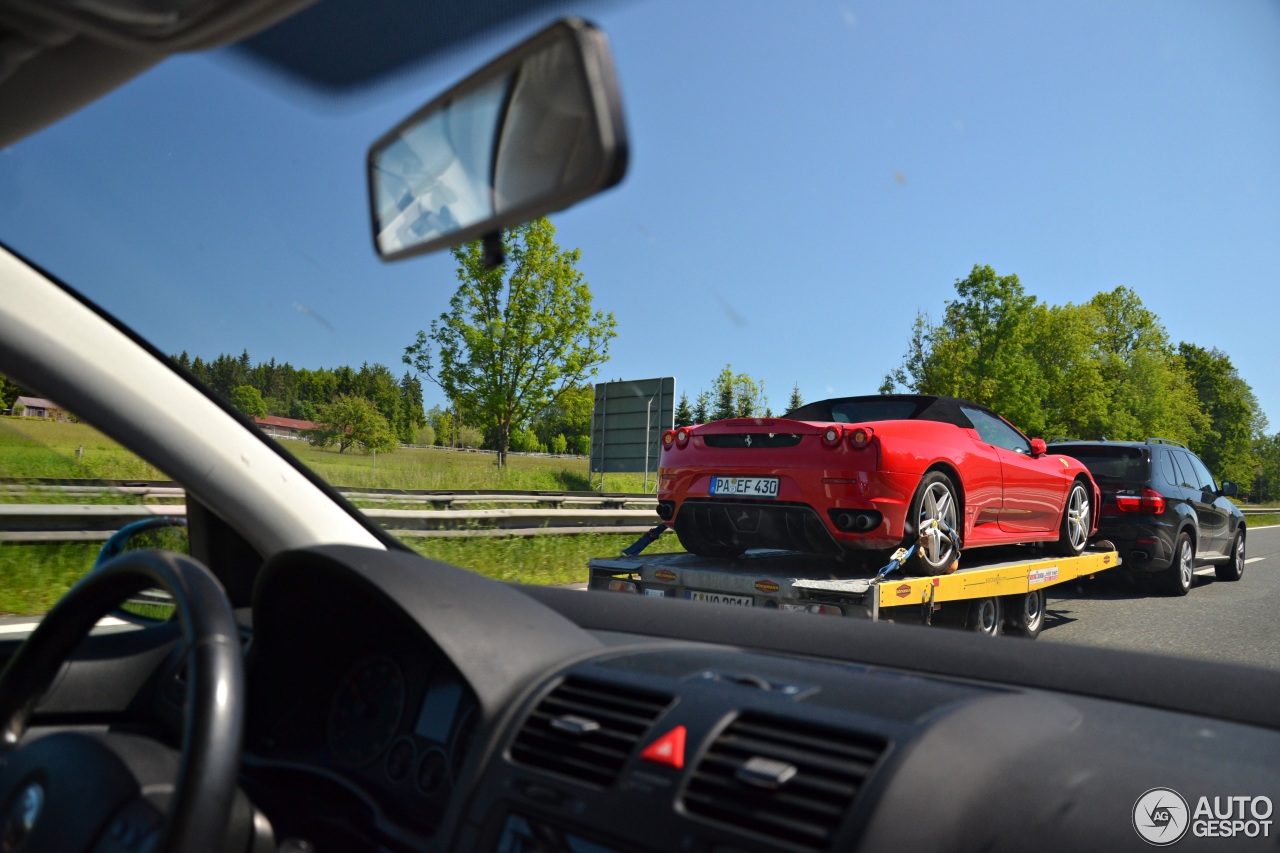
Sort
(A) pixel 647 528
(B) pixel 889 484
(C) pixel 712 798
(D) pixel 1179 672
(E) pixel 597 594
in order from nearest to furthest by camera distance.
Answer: (C) pixel 712 798 → (D) pixel 1179 672 → (E) pixel 597 594 → (B) pixel 889 484 → (A) pixel 647 528

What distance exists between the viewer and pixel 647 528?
18.5ft

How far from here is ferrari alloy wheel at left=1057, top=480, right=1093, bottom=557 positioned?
18.8ft

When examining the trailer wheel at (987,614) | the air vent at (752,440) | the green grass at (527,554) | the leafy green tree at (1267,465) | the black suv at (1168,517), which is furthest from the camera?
the air vent at (752,440)

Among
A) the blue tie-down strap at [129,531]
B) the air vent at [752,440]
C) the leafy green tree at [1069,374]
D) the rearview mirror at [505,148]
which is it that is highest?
the rearview mirror at [505,148]

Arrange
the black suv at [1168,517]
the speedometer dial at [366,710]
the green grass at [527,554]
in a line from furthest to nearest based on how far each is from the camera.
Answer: the black suv at [1168,517] < the green grass at [527,554] < the speedometer dial at [366,710]

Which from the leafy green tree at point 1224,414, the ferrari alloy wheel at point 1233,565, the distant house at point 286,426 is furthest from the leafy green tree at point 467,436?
the ferrari alloy wheel at point 1233,565

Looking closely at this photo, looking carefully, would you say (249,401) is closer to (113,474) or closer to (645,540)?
(113,474)

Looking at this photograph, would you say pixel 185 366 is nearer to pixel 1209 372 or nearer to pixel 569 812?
pixel 569 812

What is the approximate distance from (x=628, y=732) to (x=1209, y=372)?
1.64 meters

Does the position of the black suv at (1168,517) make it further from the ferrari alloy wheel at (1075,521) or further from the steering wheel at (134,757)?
the steering wheel at (134,757)

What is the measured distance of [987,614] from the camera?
457 cm

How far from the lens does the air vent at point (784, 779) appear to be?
4.07 feet

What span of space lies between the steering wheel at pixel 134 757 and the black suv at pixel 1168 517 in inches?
127

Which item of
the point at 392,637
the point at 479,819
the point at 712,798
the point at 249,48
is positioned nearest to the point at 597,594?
the point at 392,637
